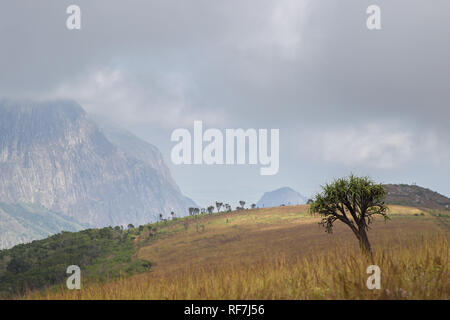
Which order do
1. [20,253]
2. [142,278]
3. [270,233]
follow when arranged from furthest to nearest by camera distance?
[20,253] < [270,233] < [142,278]

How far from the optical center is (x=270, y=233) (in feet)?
359

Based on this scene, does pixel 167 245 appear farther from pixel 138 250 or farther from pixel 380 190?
pixel 380 190

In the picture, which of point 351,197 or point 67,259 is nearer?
point 351,197

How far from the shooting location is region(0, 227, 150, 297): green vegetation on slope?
9752 centimetres

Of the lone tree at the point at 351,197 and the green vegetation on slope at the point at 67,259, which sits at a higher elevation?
the lone tree at the point at 351,197

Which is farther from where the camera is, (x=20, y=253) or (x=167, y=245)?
(x=20, y=253)

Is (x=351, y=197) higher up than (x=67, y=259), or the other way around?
(x=351, y=197)

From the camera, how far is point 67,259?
4727 inches

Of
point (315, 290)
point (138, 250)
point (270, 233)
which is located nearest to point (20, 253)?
point (138, 250)

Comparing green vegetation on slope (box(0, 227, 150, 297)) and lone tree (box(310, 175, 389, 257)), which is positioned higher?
lone tree (box(310, 175, 389, 257))

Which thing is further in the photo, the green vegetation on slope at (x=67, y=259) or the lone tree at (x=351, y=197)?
the green vegetation on slope at (x=67, y=259)

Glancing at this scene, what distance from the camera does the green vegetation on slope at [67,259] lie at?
9752cm

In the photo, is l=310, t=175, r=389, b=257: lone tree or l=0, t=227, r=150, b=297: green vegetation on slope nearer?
l=310, t=175, r=389, b=257: lone tree
